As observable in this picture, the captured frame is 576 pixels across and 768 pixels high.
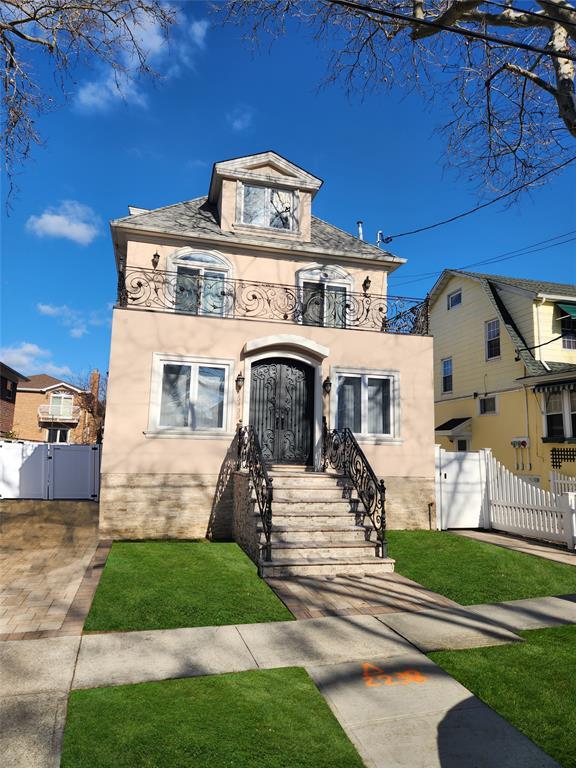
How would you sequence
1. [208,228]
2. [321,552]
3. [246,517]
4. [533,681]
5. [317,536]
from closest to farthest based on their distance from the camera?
[533,681] → [321,552] → [317,536] → [246,517] → [208,228]

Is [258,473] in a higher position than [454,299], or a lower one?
lower

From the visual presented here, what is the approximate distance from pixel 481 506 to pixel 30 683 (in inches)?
432

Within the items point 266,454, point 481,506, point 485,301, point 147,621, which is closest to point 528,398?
point 485,301

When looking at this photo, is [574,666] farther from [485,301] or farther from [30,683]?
[485,301]

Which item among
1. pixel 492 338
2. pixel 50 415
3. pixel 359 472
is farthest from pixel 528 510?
pixel 50 415

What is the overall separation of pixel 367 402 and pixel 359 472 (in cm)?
238

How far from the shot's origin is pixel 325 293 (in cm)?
1307

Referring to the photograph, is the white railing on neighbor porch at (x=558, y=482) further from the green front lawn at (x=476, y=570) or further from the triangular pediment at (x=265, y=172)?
the triangular pediment at (x=265, y=172)

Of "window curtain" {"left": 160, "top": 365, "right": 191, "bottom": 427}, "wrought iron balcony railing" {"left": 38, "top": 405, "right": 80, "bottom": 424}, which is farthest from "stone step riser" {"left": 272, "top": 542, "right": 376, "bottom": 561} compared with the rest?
"wrought iron balcony railing" {"left": 38, "top": 405, "right": 80, "bottom": 424}

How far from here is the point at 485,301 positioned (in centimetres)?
2097

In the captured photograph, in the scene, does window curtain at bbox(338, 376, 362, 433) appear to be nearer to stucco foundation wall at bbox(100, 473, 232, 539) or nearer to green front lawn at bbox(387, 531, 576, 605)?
green front lawn at bbox(387, 531, 576, 605)

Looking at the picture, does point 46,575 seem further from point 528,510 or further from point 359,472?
point 528,510

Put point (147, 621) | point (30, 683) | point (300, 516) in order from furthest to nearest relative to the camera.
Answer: point (300, 516), point (147, 621), point (30, 683)

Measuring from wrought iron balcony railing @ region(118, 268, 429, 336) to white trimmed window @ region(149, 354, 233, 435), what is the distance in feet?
4.71
